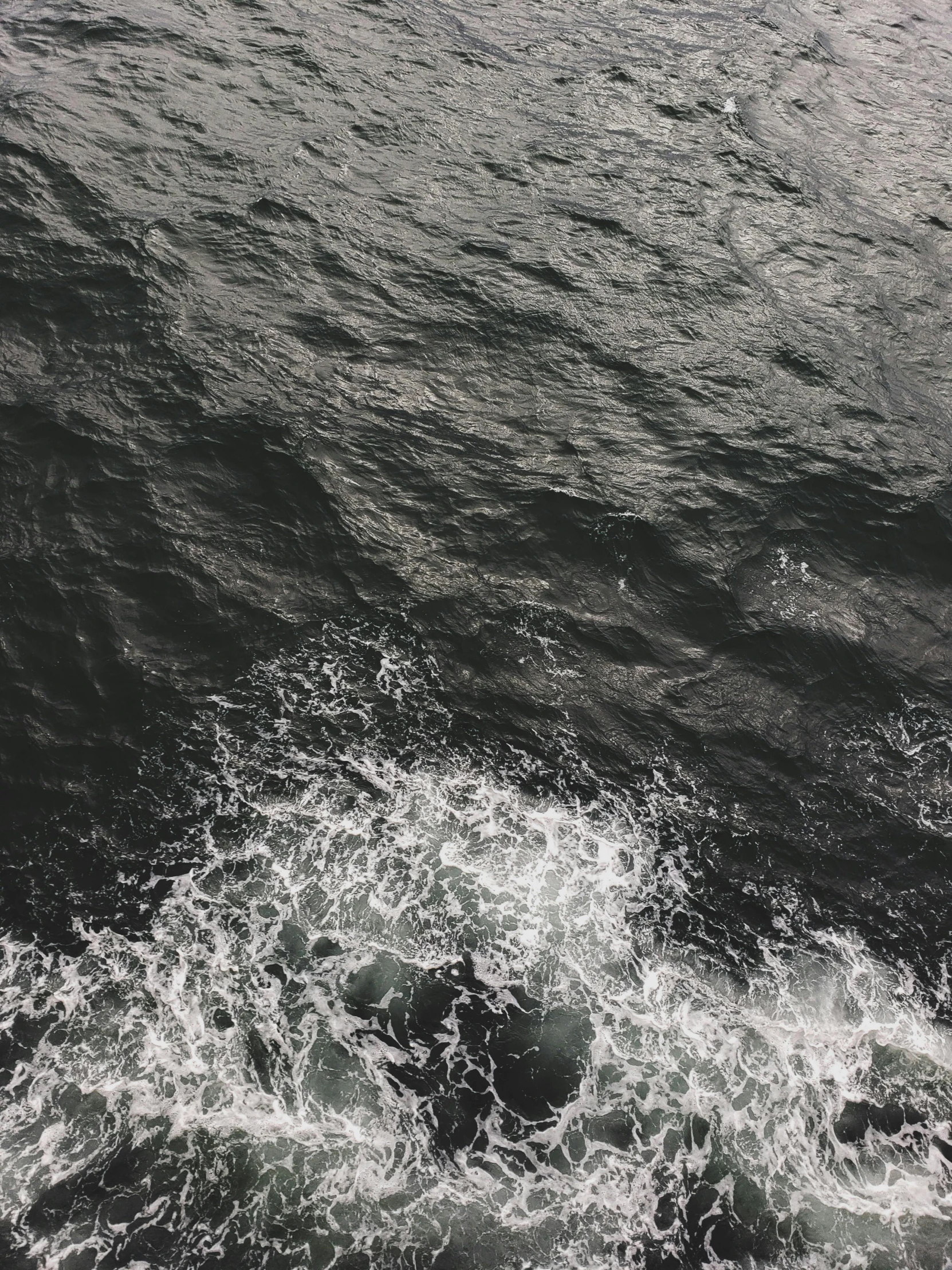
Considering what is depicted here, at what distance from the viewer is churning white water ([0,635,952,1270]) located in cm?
525

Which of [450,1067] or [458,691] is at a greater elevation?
[458,691]

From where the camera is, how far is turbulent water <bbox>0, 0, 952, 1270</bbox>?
5496 mm

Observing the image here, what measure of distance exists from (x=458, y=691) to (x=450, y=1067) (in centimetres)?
297

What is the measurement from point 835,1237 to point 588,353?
8.69 metres

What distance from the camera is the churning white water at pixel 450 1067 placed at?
17.2 ft

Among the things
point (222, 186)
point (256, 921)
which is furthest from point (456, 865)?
point (222, 186)

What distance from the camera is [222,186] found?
11344mm

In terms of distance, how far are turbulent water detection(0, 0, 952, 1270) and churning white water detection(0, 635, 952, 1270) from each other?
27 millimetres

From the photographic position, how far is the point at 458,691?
24.8 ft

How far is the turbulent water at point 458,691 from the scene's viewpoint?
5496 mm

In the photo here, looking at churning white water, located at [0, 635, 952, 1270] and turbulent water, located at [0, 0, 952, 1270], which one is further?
turbulent water, located at [0, 0, 952, 1270]

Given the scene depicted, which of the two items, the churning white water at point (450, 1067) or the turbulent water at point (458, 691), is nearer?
the churning white water at point (450, 1067)

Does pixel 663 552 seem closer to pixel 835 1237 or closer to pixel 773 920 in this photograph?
pixel 773 920

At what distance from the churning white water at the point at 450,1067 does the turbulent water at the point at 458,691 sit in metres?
0.03
